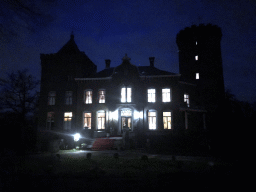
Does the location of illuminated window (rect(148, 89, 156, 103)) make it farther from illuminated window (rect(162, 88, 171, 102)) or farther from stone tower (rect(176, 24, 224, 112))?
stone tower (rect(176, 24, 224, 112))

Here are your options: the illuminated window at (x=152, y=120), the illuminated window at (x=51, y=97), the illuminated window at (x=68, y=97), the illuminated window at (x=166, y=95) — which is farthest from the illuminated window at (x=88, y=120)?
the illuminated window at (x=166, y=95)

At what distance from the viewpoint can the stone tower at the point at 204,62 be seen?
3356 cm

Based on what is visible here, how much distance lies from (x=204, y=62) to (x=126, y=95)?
683 inches

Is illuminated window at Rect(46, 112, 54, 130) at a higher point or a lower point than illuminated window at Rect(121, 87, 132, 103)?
lower

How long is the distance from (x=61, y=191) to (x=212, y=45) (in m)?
34.7

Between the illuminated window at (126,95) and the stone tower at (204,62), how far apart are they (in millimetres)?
13535

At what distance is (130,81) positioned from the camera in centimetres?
2505

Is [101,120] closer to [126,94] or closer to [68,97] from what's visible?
[126,94]

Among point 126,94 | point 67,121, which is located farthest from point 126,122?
point 67,121

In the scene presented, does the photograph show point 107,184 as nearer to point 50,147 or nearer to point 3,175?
point 3,175

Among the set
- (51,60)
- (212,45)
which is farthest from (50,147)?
(212,45)

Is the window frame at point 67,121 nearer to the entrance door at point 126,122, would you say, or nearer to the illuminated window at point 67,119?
the illuminated window at point 67,119

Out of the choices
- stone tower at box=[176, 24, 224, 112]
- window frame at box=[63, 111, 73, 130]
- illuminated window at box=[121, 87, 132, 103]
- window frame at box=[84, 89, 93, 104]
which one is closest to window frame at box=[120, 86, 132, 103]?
illuminated window at box=[121, 87, 132, 103]

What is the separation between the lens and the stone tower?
33.6 metres
